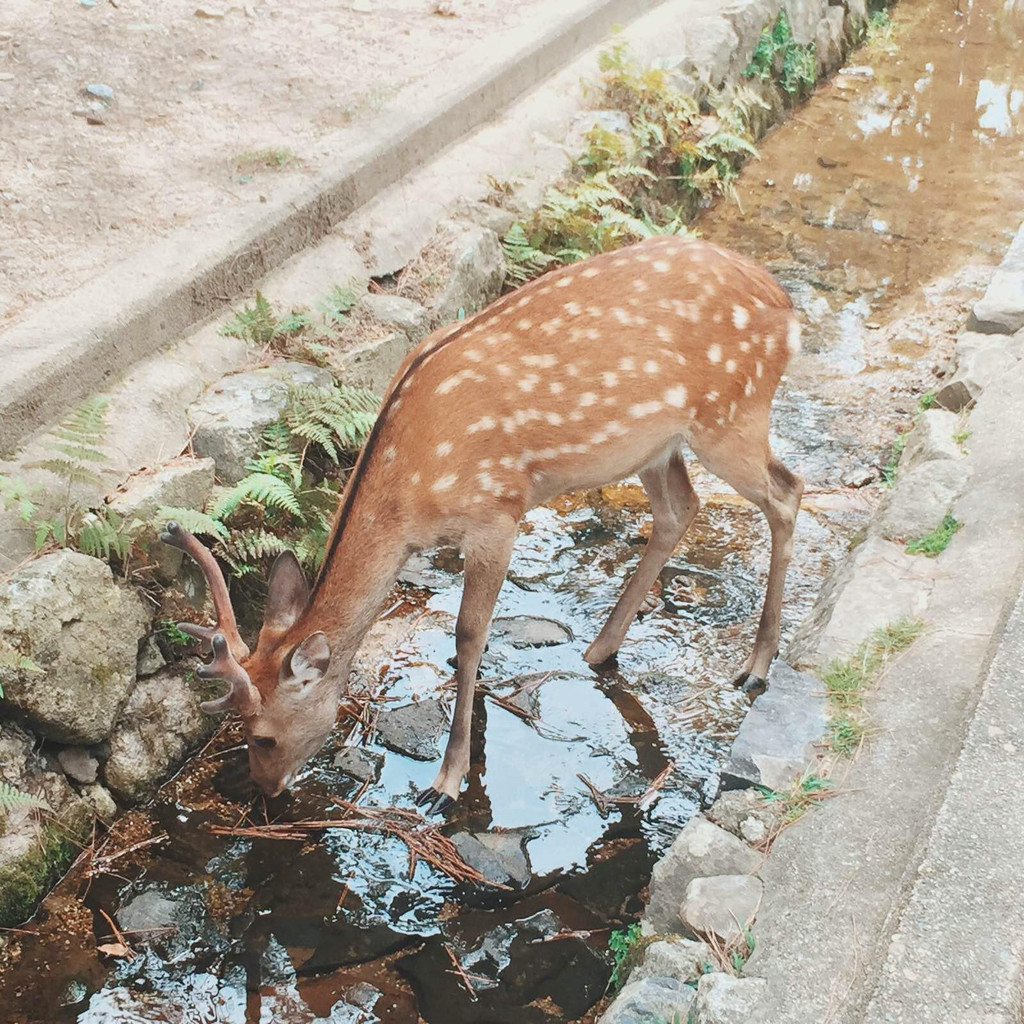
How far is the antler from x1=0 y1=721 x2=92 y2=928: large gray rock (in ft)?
2.17

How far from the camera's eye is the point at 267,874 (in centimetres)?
420

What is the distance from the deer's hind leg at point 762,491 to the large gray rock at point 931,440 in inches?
24.7

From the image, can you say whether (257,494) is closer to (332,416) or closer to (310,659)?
(332,416)

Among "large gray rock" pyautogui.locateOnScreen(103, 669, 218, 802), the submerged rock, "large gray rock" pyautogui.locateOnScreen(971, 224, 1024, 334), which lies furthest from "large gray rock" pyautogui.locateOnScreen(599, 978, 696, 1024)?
"large gray rock" pyautogui.locateOnScreen(971, 224, 1024, 334)

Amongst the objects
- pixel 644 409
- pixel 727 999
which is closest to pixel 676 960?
pixel 727 999

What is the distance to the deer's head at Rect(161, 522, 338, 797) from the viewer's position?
4027 millimetres

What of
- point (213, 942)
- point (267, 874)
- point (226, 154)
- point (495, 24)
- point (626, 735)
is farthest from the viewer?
point (495, 24)

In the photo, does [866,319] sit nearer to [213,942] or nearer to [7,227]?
[7,227]

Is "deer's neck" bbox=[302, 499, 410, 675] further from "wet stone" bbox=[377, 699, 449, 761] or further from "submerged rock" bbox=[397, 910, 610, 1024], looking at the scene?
"submerged rock" bbox=[397, 910, 610, 1024]

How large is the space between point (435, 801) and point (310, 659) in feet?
2.51

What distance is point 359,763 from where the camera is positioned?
15.3 feet

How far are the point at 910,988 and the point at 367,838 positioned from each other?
205 cm

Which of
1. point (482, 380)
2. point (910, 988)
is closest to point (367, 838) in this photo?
point (482, 380)

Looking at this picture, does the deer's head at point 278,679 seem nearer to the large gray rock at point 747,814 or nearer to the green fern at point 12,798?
the green fern at point 12,798
